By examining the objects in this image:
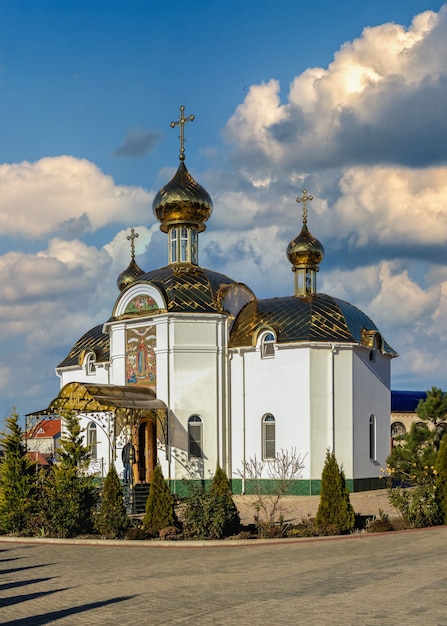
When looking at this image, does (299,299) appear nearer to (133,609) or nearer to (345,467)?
(345,467)

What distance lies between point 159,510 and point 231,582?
19.0 ft

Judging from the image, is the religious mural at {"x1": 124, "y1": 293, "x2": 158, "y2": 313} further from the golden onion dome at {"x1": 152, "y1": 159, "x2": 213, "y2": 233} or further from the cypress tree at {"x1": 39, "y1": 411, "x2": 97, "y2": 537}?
the cypress tree at {"x1": 39, "y1": 411, "x2": 97, "y2": 537}

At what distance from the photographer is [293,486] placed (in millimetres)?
24875

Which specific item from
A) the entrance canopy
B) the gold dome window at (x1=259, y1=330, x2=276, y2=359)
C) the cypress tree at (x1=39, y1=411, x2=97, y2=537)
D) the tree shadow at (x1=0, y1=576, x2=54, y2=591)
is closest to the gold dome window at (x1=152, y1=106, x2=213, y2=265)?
the gold dome window at (x1=259, y1=330, x2=276, y2=359)

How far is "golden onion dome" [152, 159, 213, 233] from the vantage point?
28.7m

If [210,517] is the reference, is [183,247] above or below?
above

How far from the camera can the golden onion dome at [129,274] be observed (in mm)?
35984

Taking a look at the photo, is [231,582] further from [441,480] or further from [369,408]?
[369,408]

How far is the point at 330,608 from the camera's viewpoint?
9.38 m

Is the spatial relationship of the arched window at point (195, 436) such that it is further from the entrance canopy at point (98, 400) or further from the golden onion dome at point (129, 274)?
the golden onion dome at point (129, 274)

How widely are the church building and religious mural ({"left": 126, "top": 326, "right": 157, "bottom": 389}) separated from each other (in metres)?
0.03

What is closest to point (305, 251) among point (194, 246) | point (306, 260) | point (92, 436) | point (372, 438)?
point (306, 260)

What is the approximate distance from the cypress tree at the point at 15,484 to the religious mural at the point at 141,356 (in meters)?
7.47

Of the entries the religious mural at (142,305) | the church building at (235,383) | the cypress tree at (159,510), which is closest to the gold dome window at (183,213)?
the church building at (235,383)
